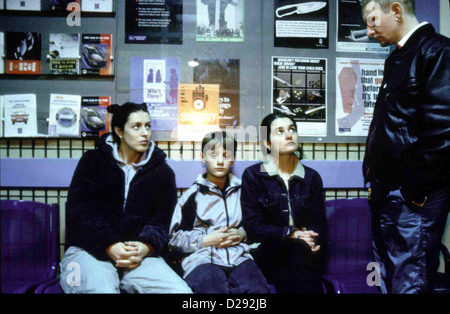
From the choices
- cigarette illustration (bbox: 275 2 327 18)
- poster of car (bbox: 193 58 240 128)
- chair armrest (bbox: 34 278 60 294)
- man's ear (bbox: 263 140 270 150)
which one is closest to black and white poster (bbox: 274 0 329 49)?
cigarette illustration (bbox: 275 2 327 18)

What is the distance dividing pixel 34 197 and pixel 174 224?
115 cm

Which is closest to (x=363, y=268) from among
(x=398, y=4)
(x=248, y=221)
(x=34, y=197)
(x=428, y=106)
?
(x=248, y=221)

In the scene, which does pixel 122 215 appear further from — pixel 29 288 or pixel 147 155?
pixel 29 288

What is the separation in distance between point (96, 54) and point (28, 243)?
1406mm

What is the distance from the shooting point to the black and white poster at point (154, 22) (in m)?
2.44

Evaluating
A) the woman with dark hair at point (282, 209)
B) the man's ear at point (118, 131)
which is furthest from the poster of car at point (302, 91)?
the man's ear at point (118, 131)

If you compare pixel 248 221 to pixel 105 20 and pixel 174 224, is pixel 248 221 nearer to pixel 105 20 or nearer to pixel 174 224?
pixel 174 224

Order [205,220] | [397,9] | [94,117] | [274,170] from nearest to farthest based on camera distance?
[397,9], [205,220], [274,170], [94,117]

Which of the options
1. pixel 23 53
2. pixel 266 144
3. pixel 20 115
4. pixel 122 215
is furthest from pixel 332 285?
pixel 23 53

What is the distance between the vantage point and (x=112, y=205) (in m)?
2.03

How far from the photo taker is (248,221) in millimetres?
2045

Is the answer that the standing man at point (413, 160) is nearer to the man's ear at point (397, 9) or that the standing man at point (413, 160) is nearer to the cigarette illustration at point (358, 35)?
the man's ear at point (397, 9)

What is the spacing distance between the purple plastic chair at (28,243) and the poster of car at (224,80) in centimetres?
136
